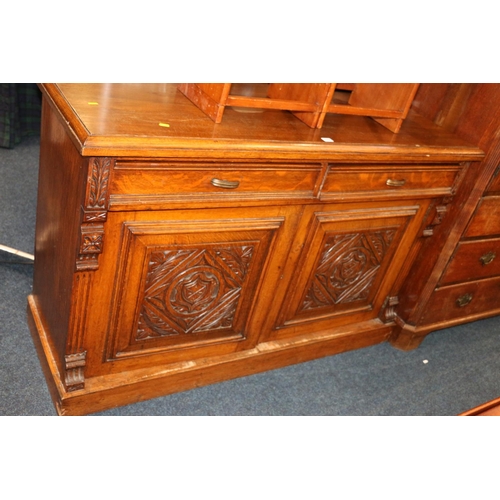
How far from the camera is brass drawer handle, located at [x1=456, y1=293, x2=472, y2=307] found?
2.20 meters

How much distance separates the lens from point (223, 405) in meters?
1.76

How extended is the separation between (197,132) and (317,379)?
1.08 meters

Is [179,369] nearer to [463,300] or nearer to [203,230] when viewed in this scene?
[203,230]

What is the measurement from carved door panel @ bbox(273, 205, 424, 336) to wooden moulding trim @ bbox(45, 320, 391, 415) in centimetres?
7

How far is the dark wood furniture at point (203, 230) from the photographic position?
1271mm

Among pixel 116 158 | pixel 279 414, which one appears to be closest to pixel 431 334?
pixel 279 414

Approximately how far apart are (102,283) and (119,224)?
185 millimetres

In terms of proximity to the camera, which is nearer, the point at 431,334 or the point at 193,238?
the point at 193,238

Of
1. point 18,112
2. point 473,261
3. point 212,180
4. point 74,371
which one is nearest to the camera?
point 212,180

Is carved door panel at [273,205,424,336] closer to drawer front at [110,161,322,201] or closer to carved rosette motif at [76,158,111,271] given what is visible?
drawer front at [110,161,322,201]

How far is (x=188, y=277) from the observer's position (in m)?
1.52

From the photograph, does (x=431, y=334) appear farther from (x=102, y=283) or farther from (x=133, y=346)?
(x=102, y=283)

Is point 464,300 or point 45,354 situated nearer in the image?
point 45,354

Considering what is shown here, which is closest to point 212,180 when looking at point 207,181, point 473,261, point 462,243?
point 207,181
